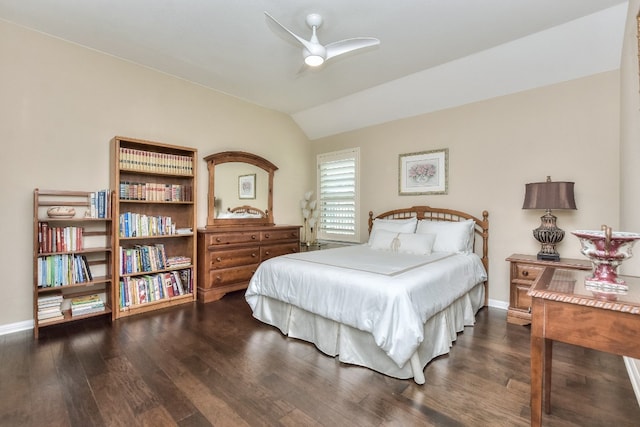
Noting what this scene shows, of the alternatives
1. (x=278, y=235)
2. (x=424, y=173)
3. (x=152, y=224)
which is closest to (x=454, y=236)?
(x=424, y=173)

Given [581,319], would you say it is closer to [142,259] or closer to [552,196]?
[552,196]

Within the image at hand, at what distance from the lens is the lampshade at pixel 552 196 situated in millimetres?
2850

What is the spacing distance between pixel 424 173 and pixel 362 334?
2.72 m

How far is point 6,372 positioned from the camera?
211 centimetres

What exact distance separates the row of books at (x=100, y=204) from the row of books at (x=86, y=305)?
862 mm

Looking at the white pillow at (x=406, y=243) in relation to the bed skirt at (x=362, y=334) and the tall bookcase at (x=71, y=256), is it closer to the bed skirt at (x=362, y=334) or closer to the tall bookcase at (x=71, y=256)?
the bed skirt at (x=362, y=334)

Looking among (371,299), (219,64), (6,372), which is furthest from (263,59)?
(6,372)

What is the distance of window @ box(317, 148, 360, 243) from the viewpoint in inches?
199

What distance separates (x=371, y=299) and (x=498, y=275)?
2269 millimetres

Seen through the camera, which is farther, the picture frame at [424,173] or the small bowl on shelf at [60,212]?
the picture frame at [424,173]

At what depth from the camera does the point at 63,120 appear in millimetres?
3100

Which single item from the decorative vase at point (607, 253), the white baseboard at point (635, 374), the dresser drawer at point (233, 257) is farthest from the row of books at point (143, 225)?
the white baseboard at point (635, 374)

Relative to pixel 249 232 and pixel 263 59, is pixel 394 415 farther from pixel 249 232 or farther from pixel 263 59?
pixel 263 59

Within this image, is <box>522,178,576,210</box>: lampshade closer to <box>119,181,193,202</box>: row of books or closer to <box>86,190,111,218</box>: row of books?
<box>119,181,193,202</box>: row of books
